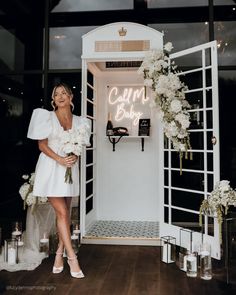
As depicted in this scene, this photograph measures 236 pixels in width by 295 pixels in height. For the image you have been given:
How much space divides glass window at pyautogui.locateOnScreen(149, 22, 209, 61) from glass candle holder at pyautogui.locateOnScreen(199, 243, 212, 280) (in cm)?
283

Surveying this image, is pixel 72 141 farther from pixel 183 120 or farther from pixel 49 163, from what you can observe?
pixel 183 120

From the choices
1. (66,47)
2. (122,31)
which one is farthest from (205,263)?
(66,47)

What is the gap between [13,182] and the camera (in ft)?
16.7

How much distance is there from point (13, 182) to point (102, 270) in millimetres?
2245

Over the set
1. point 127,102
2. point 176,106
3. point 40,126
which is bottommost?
point 40,126

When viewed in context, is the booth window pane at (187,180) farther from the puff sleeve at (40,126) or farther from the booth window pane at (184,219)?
the puff sleeve at (40,126)

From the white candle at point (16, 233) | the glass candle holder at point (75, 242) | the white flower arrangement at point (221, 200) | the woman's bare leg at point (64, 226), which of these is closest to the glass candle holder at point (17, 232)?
the white candle at point (16, 233)

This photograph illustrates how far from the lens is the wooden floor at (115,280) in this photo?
3.02 m

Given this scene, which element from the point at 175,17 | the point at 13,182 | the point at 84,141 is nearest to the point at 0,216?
the point at 13,182

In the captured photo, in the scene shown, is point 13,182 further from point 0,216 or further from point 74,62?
point 74,62

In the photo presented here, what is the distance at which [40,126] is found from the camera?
341 cm

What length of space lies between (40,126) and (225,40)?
3053mm

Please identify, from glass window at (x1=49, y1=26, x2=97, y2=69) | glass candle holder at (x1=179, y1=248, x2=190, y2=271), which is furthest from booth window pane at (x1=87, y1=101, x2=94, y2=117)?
glass candle holder at (x1=179, y1=248, x2=190, y2=271)

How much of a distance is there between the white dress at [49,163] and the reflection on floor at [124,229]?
4.78ft
